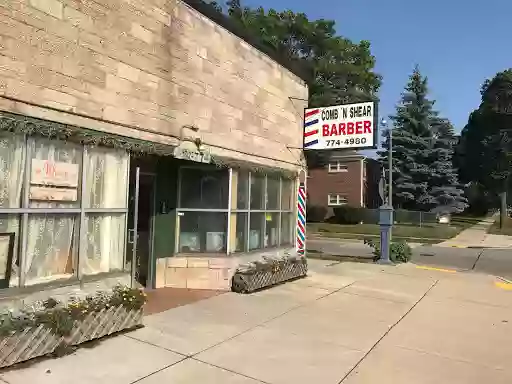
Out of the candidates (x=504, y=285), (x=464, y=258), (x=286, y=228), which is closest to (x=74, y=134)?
(x=286, y=228)

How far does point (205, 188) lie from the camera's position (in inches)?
351

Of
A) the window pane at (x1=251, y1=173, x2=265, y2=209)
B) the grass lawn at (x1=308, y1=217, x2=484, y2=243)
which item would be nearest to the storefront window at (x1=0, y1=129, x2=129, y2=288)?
the window pane at (x1=251, y1=173, x2=265, y2=209)

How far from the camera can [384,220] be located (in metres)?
14.3

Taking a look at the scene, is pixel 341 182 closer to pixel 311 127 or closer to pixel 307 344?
pixel 311 127

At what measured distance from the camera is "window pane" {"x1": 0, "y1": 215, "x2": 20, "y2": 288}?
4840 millimetres

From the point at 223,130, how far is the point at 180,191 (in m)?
1.48

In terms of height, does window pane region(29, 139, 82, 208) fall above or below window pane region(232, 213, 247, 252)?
above

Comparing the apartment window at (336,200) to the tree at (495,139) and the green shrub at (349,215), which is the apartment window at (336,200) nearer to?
the green shrub at (349,215)

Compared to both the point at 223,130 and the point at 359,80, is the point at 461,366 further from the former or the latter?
the point at 359,80

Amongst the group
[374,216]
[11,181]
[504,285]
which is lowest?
[504,285]

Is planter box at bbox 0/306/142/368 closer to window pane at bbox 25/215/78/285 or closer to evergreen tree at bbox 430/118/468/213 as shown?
window pane at bbox 25/215/78/285

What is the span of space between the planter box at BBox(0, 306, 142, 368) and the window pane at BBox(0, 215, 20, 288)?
691mm

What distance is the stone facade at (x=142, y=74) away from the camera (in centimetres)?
510

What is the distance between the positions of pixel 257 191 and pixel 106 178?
4324 millimetres
